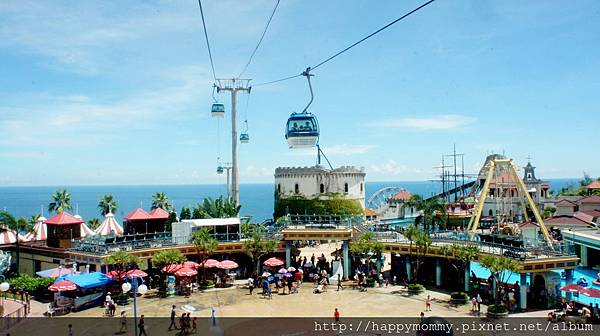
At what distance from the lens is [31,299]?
34281 millimetres

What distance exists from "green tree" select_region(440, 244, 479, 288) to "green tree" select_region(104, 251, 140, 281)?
21.4 metres

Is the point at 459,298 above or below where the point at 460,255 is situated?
below

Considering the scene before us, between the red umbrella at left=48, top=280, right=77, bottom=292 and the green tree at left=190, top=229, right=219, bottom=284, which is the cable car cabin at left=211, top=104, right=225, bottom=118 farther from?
the red umbrella at left=48, top=280, right=77, bottom=292

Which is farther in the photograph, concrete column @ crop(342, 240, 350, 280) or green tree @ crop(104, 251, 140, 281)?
concrete column @ crop(342, 240, 350, 280)

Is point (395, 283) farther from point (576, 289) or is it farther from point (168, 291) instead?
point (168, 291)

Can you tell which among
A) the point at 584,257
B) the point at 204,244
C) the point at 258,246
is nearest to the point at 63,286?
the point at 204,244

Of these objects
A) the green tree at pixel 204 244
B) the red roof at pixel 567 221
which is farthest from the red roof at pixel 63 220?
the red roof at pixel 567 221

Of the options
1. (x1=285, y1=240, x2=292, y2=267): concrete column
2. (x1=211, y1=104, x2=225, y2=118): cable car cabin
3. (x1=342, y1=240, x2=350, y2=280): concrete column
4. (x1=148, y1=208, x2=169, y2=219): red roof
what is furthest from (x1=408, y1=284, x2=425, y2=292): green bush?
(x1=211, y1=104, x2=225, y2=118): cable car cabin

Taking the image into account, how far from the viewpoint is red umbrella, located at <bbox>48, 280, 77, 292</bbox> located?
2884cm

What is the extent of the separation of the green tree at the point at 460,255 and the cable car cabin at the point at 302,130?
12555mm

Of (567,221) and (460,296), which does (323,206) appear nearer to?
(460,296)

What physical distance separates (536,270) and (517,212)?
64326mm

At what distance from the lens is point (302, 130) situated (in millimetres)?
29391

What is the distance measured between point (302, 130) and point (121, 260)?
1464 centimetres
